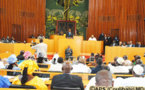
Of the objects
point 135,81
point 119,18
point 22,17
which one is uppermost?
point 22,17

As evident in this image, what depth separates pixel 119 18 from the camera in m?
15.0

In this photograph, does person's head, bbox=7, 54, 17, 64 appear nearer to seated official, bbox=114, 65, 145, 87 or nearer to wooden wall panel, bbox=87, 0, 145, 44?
seated official, bbox=114, 65, 145, 87

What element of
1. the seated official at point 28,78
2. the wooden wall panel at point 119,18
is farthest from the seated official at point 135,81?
the wooden wall panel at point 119,18

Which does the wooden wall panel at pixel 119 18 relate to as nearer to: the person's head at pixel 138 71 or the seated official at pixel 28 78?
the person's head at pixel 138 71

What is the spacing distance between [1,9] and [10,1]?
3.51 feet

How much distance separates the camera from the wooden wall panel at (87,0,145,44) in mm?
14109

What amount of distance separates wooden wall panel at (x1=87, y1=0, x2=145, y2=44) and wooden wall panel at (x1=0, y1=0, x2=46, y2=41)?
175 inches

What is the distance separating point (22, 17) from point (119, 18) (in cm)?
791

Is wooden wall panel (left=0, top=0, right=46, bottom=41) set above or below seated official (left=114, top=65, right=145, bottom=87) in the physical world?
above

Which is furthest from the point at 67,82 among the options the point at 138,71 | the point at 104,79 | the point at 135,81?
the point at 138,71

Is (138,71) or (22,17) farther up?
(22,17)

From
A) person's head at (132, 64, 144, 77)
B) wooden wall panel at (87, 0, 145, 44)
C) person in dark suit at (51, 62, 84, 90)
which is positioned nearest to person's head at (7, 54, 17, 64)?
person in dark suit at (51, 62, 84, 90)

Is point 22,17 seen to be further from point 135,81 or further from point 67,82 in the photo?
point 135,81

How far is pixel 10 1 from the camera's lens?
14.1 meters
